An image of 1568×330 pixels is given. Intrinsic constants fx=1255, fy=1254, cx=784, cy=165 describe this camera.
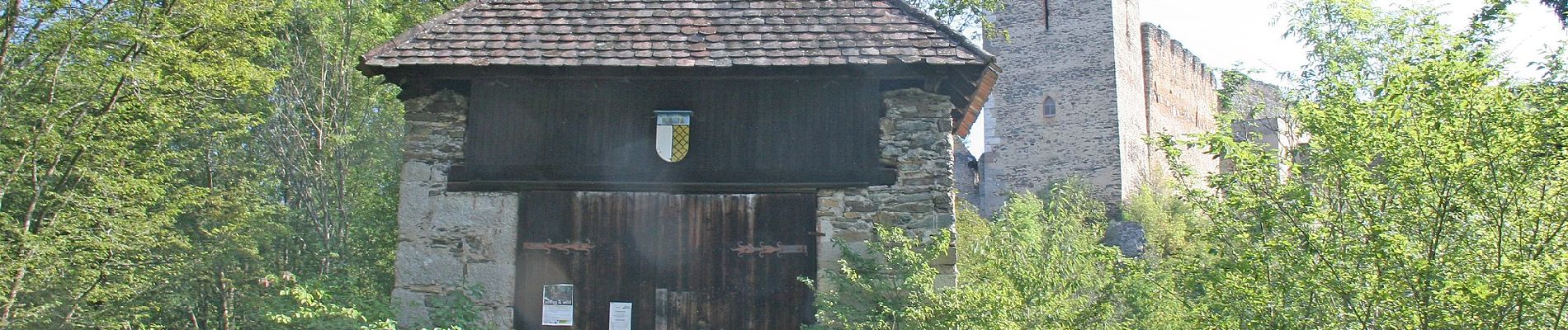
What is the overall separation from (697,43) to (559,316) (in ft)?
7.39

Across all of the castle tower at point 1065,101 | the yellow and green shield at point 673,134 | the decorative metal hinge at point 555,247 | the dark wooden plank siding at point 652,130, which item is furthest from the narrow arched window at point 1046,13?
the decorative metal hinge at point 555,247

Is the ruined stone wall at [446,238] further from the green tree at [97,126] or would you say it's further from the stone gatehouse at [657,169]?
the green tree at [97,126]

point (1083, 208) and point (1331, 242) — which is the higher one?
point (1083, 208)

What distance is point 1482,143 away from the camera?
7176mm

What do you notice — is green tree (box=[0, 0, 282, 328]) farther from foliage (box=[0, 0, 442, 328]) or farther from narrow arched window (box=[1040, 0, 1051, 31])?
narrow arched window (box=[1040, 0, 1051, 31])

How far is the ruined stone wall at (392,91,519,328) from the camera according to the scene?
912 cm

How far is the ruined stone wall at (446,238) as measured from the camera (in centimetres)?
912

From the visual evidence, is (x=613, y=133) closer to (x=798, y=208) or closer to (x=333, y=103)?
(x=798, y=208)

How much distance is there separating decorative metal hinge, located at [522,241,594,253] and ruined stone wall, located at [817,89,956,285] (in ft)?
5.78

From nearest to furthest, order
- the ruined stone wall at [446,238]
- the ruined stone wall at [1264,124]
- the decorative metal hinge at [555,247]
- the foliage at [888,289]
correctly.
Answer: the foliage at [888,289] < the ruined stone wall at [446,238] < the decorative metal hinge at [555,247] < the ruined stone wall at [1264,124]

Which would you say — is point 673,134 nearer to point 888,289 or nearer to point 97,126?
point 888,289

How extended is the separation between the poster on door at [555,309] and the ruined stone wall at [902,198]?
1887 mm

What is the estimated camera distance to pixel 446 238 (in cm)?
919

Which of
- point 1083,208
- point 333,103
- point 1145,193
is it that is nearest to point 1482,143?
point 333,103
